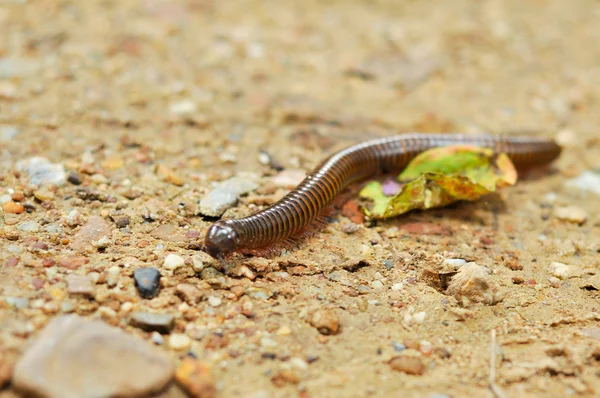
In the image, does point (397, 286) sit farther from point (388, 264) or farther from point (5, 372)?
point (5, 372)

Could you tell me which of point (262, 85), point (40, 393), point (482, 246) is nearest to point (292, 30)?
point (262, 85)

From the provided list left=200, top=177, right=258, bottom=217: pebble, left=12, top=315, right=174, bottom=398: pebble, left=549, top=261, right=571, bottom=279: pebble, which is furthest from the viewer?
left=200, top=177, right=258, bottom=217: pebble

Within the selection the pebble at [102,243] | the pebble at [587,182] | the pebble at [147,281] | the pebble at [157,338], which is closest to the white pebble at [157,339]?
the pebble at [157,338]

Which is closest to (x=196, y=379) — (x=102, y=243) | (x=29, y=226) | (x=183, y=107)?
(x=102, y=243)

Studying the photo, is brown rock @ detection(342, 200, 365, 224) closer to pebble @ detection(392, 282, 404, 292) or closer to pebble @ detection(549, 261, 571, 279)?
pebble @ detection(392, 282, 404, 292)

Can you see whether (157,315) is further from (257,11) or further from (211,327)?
(257,11)

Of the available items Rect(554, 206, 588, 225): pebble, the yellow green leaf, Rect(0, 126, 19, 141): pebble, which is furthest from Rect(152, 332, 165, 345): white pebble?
Rect(554, 206, 588, 225): pebble

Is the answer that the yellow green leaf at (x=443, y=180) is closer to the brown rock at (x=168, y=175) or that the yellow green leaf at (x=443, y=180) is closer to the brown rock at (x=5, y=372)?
the brown rock at (x=168, y=175)
